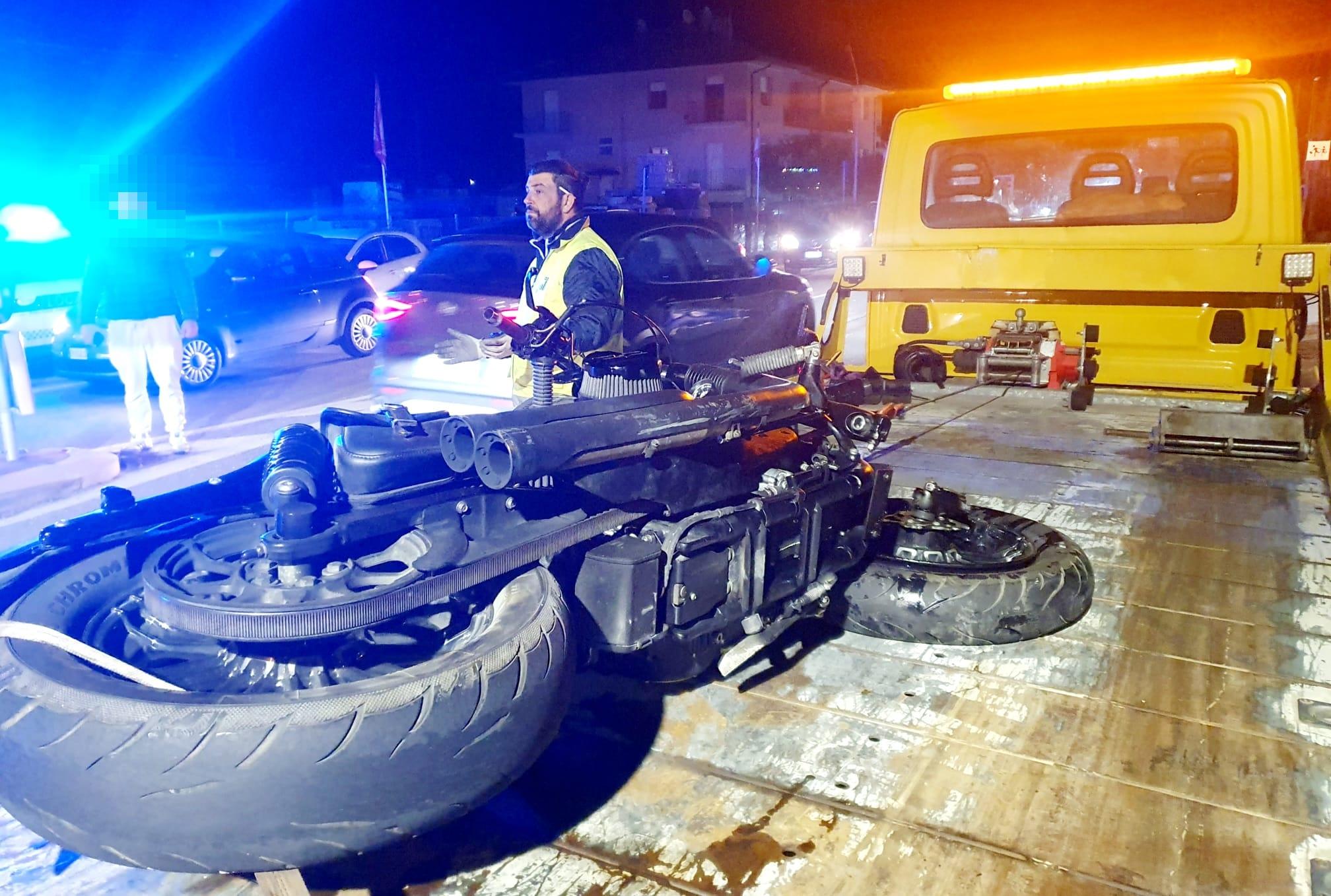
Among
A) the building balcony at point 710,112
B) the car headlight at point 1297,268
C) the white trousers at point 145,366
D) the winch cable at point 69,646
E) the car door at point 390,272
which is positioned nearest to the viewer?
the winch cable at point 69,646

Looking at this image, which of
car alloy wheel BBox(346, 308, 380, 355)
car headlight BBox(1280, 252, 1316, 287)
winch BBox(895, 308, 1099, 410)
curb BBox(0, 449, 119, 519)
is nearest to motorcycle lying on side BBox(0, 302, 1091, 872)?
winch BBox(895, 308, 1099, 410)

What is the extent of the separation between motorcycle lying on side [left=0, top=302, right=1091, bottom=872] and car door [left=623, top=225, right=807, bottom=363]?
3.01m

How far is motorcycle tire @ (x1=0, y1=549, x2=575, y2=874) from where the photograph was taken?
69.1 inches

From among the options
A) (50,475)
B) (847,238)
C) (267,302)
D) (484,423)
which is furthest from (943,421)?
(847,238)

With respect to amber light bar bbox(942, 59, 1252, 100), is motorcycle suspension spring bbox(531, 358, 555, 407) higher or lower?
lower

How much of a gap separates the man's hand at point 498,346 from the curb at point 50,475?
433 centimetres

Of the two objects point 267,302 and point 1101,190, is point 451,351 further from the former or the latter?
point 267,302

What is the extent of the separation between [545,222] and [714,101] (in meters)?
38.7

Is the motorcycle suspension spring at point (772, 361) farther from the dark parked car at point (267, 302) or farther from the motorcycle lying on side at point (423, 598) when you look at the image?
the dark parked car at point (267, 302)

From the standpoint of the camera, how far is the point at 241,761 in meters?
1.75

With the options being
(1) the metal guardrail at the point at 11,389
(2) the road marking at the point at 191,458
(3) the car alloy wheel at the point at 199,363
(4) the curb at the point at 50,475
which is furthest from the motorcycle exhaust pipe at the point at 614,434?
(3) the car alloy wheel at the point at 199,363

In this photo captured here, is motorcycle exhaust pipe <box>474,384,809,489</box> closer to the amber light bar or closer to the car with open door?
the amber light bar

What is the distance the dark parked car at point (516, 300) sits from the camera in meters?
6.02

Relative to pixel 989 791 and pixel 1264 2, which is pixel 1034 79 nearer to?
pixel 989 791
